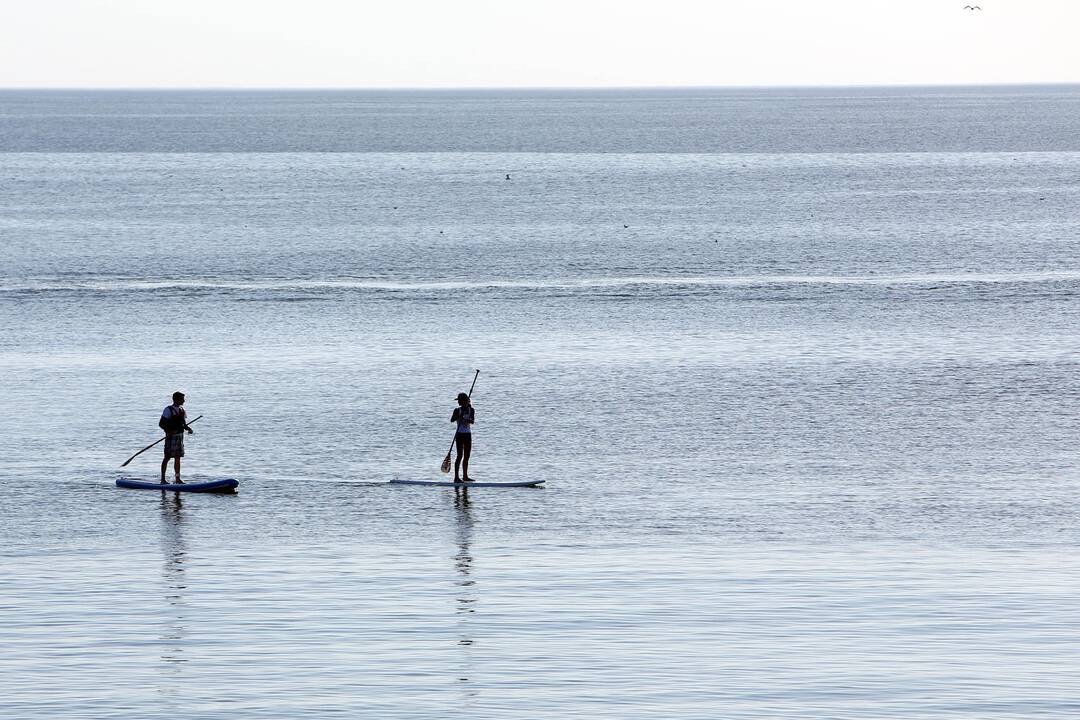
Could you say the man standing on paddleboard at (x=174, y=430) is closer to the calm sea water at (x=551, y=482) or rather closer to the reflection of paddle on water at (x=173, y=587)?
the reflection of paddle on water at (x=173, y=587)

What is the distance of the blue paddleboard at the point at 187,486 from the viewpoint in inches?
1225

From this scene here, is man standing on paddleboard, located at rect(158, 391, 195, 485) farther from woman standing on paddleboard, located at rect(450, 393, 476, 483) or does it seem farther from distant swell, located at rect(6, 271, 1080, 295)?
distant swell, located at rect(6, 271, 1080, 295)

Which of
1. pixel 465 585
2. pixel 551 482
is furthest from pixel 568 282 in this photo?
pixel 465 585

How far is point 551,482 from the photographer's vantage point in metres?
32.7

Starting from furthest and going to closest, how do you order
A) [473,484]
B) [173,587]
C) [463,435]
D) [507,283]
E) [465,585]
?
[507,283], [463,435], [473,484], [465,585], [173,587]

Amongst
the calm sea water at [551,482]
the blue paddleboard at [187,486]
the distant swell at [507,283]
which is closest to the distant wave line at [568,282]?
the distant swell at [507,283]

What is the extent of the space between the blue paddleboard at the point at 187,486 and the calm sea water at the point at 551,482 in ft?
1.51

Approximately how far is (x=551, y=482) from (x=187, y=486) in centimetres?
699

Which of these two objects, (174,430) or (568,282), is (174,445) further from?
(568,282)

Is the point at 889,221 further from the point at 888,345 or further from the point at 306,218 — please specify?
the point at 888,345

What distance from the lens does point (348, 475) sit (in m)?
33.3

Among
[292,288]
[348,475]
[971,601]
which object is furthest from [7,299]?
[971,601]

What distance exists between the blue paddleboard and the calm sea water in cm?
46

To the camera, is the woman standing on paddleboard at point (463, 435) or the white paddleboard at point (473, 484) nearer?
the woman standing on paddleboard at point (463, 435)
